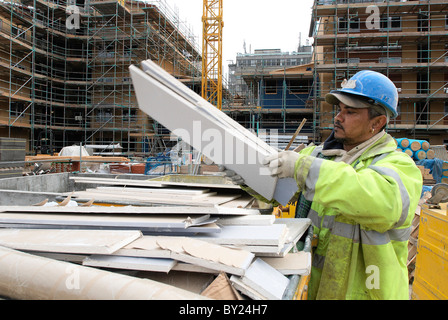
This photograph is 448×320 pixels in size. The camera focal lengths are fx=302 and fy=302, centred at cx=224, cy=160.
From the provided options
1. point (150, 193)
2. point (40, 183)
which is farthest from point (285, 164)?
point (40, 183)

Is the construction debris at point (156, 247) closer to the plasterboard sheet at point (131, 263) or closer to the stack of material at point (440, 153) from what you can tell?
the plasterboard sheet at point (131, 263)

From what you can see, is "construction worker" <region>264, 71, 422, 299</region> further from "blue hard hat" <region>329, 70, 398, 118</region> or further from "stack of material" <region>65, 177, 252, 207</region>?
"stack of material" <region>65, 177, 252, 207</region>

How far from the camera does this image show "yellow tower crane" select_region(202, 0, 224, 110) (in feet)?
75.8

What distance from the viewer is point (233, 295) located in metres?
1.30

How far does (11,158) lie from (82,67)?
2081 centimetres

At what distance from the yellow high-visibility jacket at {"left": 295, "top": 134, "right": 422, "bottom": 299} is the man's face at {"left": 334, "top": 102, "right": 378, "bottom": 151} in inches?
3.9

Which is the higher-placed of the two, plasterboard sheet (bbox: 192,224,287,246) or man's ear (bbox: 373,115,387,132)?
man's ear (bbox: 373,115,387,132)

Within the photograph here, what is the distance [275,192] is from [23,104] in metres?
25.0

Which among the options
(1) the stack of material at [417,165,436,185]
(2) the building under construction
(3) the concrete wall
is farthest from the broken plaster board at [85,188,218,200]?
(2) the building under construction

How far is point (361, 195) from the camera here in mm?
1296

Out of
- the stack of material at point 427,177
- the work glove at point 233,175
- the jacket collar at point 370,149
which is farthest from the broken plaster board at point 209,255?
the stack of material at point 427,177

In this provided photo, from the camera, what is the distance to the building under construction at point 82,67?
21.2m

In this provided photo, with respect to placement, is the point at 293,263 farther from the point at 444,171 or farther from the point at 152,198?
the point at 444,171

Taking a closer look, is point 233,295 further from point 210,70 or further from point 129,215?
point 210,70
